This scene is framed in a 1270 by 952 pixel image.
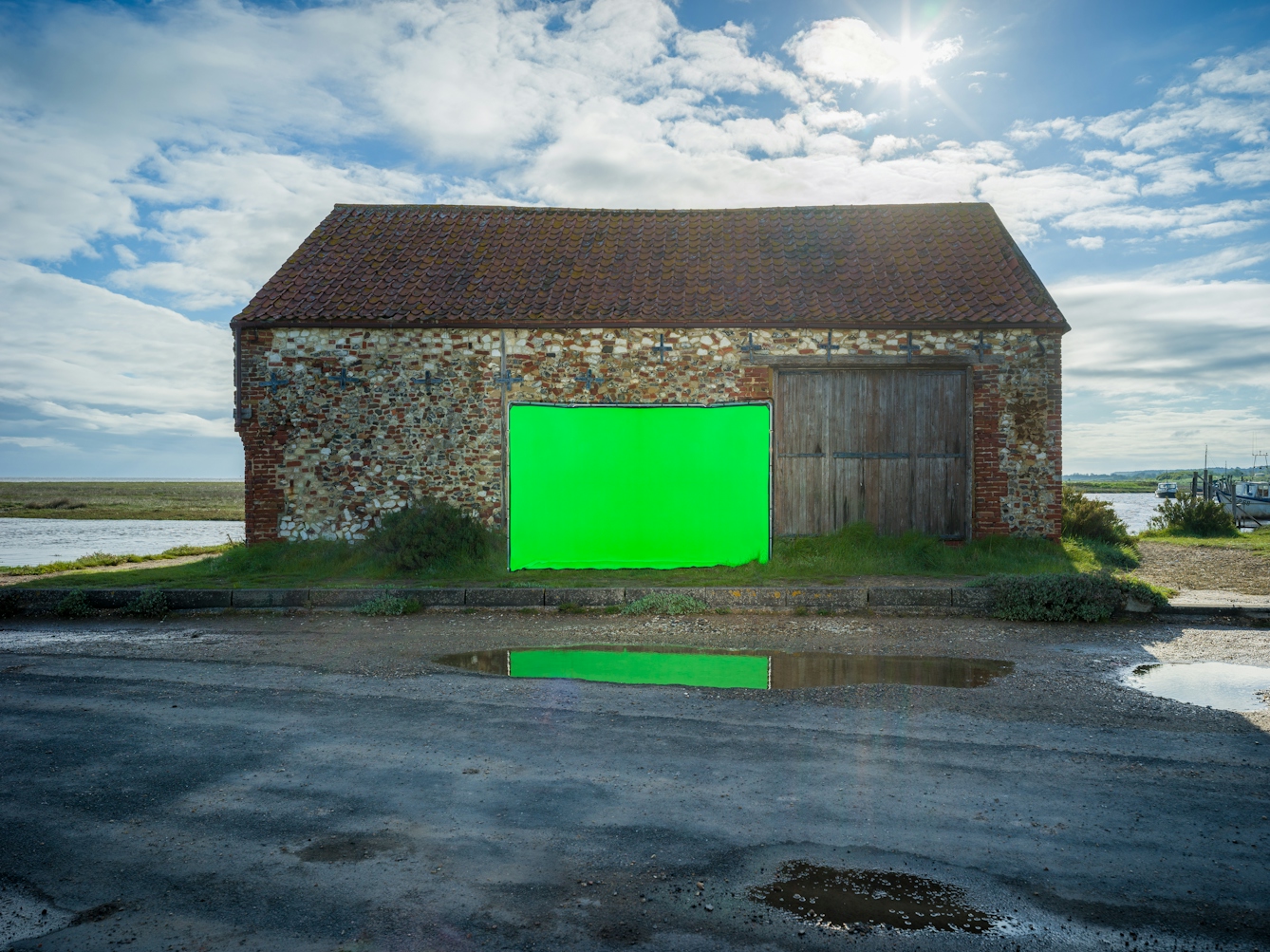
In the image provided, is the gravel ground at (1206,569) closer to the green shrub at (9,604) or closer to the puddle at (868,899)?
the puddle at (868,899)

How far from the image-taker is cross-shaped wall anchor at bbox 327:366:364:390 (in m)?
12.5

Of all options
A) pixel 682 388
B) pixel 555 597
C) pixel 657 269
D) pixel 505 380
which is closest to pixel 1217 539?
pixel 682 388

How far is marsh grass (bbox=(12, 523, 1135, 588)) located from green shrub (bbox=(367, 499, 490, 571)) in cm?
14

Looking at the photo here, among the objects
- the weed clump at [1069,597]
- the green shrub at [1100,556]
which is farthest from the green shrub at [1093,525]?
the weed clump at [1069,597]

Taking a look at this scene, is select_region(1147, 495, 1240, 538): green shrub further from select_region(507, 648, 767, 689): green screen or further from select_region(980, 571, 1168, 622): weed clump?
select_region(507, 648, 767, 689): green screen

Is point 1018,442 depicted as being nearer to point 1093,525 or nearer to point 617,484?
point 1093,525

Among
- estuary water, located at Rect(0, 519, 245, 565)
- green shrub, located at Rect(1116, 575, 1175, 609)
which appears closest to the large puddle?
green shrub, located at Rect(1116, 575, 1175, 609)

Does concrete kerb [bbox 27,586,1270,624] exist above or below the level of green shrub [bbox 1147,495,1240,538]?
below

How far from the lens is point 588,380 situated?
1245 centimetres

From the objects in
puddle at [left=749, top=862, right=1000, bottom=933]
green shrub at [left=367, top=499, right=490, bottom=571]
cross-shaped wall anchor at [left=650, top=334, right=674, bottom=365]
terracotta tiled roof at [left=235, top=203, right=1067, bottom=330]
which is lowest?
puddle at [left=749, top=862, right=1000, bottom=933]

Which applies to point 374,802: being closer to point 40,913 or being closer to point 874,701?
point 40,913

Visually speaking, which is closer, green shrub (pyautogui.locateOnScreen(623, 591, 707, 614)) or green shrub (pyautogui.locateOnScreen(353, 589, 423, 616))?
green shrub (pyautogui.locateOnScreen(623, 591, 707, 614))

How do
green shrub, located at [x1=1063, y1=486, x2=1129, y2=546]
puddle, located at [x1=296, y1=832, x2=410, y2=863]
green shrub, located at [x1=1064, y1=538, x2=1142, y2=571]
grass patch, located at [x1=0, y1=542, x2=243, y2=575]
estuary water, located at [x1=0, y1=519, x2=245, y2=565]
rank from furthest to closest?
estuary water, located at [x1=0, y1=519, x2=245, y2=565]
green shrub, located at [x1=1063, y1=486, x2=1129, y2=546]
grass patch, located at [x1=0, y1=542, x2=243, y2=575]
green shrub, located at [x1=1064, y1=538, x2=1142, y2=571]
puddle, located at [x1=296, y1=832, x2=410, y2=863]

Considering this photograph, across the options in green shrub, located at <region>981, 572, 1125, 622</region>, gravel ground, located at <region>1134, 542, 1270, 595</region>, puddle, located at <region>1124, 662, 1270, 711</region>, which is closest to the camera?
puddle, located at <region>1124, 662, 1270, 711</region>
